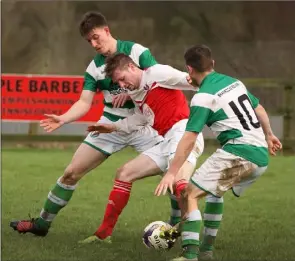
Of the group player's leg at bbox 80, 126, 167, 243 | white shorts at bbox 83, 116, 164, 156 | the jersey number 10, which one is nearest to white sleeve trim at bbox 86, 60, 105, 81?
white shorts at bbox 83, 116, 164, 156

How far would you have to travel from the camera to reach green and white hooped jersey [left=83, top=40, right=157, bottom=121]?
6.35m

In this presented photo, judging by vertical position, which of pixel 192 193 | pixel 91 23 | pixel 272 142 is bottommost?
pixel 192 193

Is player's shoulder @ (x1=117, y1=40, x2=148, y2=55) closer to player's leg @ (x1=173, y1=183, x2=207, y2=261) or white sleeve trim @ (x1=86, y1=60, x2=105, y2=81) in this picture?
white sleeve trim @ (x1=86, y1=60, x2=105, y2=81)

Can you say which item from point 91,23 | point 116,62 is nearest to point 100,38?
point 91,23

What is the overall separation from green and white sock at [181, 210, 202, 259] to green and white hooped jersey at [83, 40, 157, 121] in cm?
139

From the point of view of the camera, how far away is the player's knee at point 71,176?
6511 millimetres

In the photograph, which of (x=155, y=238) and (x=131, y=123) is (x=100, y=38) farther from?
(x=155, y=238)

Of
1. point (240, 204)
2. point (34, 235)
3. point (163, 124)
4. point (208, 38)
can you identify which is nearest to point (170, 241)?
point (163, 124)

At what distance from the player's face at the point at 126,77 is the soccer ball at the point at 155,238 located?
1012 mm

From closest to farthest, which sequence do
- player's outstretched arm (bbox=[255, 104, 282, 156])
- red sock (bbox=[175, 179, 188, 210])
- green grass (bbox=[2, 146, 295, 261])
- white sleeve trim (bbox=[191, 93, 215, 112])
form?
1. white sleeve trim (bbox=[191, 93, 215, 112])
2. red sock (bbox=[175, 179, 188, 210])
3. player's outstretched arm (bbox=[255, 104, 282, 156])
4. green grass (bbox=[2, 146, 295, 261])

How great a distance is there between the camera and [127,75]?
235 inches

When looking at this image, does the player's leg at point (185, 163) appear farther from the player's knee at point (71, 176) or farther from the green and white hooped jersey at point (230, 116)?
the player's knee at point (71, 176)

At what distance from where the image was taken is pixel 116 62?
233 inches

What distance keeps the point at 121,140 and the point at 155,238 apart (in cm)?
118
